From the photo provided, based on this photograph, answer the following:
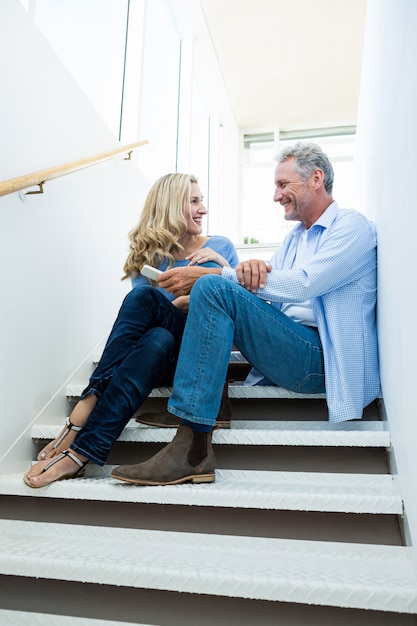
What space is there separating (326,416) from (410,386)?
2.39 ft

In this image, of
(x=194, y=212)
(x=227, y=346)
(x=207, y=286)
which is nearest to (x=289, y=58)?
(x=194, y=212)

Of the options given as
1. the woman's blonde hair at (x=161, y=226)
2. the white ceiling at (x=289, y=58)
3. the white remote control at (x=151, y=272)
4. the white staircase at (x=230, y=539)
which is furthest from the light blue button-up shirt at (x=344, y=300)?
the white ceiling at (x=289, y=58)

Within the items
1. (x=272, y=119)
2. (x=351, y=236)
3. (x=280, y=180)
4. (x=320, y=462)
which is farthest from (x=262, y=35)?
(x=320, y=462)

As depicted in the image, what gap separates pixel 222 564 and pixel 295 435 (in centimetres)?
48

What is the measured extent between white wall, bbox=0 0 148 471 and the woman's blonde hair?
279 mm

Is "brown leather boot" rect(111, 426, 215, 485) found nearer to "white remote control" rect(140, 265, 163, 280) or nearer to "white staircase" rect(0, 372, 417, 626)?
"white staircase" rect(0, 372, 417, 626)

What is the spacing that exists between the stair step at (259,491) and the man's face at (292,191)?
926 millimetres

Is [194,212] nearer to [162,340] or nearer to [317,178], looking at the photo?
[317,178]

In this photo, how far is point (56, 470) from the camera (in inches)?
54.4

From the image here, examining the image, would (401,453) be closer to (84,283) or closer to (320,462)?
(320,462)

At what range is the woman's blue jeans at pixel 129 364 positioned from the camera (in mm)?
1424

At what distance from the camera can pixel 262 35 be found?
5102 mm

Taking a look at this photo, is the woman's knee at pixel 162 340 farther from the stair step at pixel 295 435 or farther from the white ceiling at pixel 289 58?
the white ceiling at pixel 289 58

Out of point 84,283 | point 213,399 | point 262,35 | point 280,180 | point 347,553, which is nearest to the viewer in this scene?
point 347,553
